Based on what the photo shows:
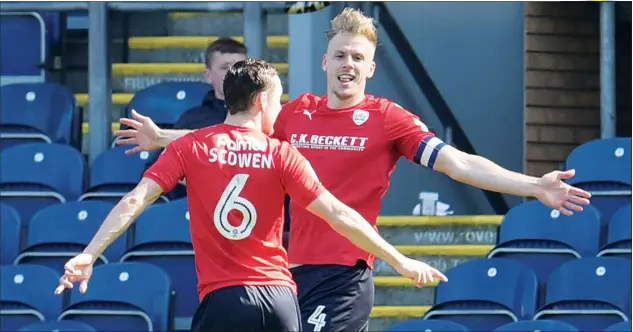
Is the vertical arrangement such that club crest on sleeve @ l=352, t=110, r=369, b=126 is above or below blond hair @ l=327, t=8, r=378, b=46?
below

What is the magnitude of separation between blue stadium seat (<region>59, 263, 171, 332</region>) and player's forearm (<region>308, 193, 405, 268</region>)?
3.01 m

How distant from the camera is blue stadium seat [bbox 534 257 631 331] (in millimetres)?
8625

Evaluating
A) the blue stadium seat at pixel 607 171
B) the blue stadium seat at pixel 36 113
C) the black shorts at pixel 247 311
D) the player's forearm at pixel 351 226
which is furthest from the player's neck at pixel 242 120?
the blue stadium seat at pixel 36 113

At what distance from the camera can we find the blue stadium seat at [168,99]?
10.5 metres

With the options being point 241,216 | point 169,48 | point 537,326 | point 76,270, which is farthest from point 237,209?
point 169,48

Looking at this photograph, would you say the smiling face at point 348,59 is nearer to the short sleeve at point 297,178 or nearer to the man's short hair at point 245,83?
the man's short hair at point 245,83

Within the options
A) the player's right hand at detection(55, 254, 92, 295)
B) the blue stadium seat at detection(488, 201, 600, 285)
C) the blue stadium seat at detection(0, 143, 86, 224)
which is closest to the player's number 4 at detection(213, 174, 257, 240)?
the player's right hand at detection(55, 254, 92, 295)

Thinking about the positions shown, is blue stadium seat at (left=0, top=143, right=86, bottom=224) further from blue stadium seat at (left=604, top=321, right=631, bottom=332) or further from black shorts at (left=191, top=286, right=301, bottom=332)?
black shorts at (left=191, top=286, right=301, bottom=332)

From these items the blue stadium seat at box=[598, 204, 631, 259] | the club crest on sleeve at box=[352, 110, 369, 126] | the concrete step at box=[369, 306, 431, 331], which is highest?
the club crest on sleeve at box=[352, 110, 369, 126]

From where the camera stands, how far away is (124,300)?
29.6 ft

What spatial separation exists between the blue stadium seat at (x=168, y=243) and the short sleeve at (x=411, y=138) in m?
2.73

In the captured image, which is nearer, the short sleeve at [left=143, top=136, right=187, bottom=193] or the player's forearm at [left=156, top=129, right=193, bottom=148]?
the short sleeve at [left=143, top=136, right=187, bottom=193]

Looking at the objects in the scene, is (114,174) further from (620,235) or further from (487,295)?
(620,235)

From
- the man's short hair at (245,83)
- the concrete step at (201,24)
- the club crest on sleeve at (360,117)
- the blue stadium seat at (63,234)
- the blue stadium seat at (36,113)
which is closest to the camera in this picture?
the man's short hair at (245,83)
